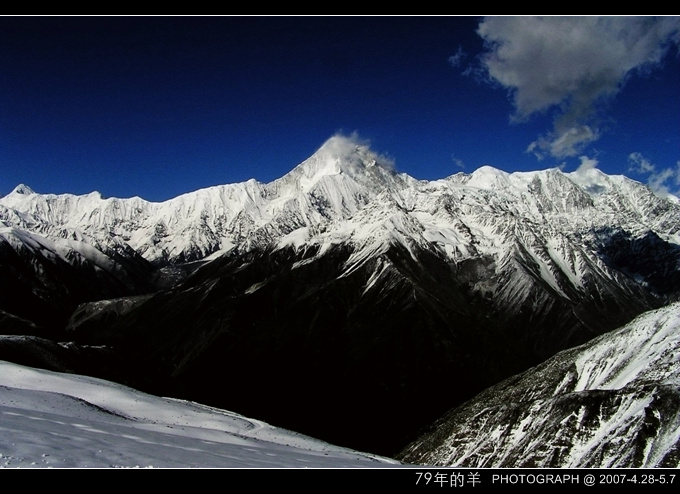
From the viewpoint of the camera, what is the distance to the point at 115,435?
49688 millimetres

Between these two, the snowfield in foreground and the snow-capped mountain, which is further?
the snow-capped mountain

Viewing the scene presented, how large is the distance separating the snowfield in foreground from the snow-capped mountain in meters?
46.2

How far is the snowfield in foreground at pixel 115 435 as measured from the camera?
3472 centimetres

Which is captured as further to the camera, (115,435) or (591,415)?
(591,415)

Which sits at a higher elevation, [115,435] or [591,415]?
[591,415]

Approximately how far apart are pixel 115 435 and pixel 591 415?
87467 millimetres

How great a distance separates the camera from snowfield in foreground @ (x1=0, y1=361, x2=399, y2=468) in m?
34.7
